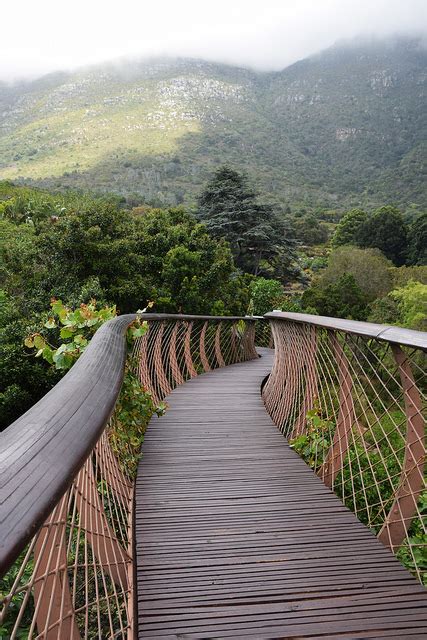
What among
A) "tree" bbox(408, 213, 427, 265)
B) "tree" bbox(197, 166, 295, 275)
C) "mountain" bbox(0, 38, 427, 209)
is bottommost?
"tree" bbox(408, 213, 427, 265)

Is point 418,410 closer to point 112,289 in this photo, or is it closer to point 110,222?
point 112,289

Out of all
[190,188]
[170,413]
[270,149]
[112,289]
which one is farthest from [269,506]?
[270,149]

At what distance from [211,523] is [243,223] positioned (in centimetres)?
3201

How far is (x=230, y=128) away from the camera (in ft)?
326

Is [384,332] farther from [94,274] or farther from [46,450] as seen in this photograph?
[94,274]

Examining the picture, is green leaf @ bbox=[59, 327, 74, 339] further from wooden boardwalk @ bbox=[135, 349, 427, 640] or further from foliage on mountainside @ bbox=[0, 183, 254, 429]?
foliage on mountainside @ bbox=[0, 183, 254, 429]

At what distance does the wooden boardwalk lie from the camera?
1.54 meters

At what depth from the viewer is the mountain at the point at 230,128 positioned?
80.9 metres

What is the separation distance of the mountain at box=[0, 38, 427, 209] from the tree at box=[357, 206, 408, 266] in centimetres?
2594

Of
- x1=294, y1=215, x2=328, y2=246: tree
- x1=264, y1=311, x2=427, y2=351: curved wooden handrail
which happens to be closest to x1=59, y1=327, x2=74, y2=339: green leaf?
x1=264, y1=311, x2=427, y2=351: curved wooden handrail

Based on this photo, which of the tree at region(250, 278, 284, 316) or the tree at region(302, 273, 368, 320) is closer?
the tree at region(250, 278, 284, 316)

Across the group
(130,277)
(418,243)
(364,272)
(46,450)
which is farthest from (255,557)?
(418,243)

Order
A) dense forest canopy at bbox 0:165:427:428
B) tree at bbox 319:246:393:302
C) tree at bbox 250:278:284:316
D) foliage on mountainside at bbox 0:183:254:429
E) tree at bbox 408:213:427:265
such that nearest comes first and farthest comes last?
foliage on mountainside at bbox 0:183:254:429
dense forest canopy at bbox 0:165:427:428
tree at bbox 250:278:284:316
tree at bbox 319:246:393:302
tree at bbox 408:213:427:265

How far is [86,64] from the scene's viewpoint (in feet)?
507
